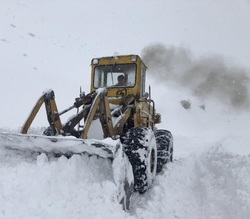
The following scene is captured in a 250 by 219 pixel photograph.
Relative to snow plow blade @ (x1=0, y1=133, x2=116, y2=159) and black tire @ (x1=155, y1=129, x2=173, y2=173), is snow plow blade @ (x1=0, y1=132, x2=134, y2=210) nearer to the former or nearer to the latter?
snow plow blade @ (x1=0, y1=133, x2=116, y2=159)

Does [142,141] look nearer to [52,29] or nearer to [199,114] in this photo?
[199,114]

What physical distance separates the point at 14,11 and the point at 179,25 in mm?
18739

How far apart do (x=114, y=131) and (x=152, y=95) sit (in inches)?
649

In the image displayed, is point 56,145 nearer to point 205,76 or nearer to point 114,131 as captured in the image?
point 114,131

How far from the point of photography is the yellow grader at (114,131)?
4207 millimetres

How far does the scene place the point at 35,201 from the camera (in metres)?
3.53

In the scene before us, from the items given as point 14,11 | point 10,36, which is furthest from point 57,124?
point 14,11

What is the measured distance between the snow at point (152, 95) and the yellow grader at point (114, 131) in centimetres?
14

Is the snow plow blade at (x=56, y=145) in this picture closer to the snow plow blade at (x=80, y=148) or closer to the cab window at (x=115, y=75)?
the snow plow blade at (x=80, y=148)

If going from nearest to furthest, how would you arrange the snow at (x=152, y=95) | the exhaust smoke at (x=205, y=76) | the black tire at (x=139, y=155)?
the snow at (x=152, y=95)
the black tire at (x=139, y=155)
the exhaust smoke at (x=205, y=76)

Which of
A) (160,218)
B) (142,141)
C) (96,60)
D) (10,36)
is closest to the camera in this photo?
(160,218)

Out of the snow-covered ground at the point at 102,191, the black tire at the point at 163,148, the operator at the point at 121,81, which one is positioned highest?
the operator at the point at 121,81

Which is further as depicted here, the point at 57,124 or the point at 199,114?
the point at 199,114

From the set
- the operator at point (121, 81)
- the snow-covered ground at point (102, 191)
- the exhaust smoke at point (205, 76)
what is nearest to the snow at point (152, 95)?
the snow-covered ground at point (102, 191)
